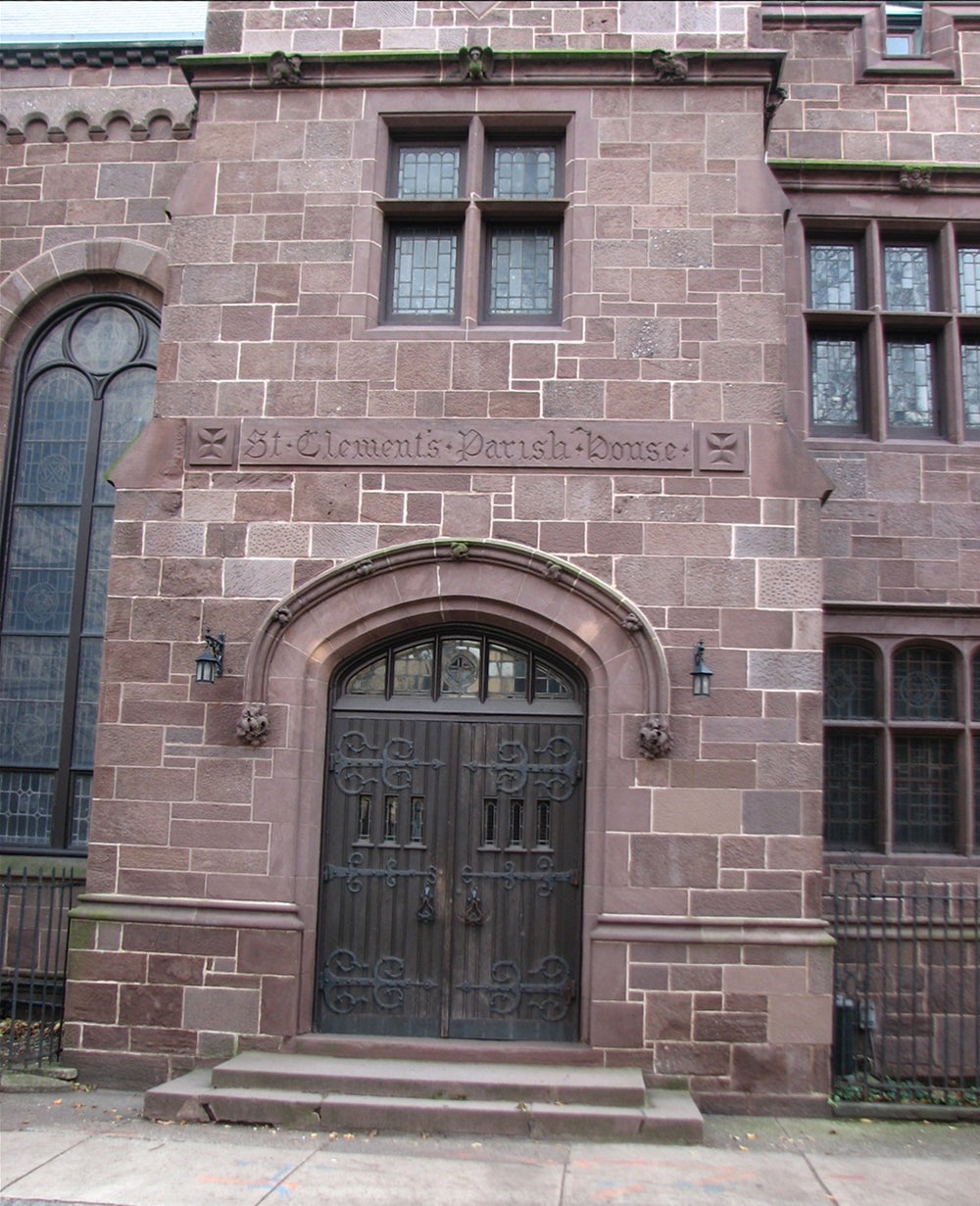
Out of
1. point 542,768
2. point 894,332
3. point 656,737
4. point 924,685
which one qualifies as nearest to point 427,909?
point 542,768

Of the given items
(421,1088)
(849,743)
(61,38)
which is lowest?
(421,1088)

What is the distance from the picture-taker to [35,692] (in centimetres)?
1038

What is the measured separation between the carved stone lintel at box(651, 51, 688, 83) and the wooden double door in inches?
198

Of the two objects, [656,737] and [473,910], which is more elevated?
[656,737]

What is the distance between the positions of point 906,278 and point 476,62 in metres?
4.22

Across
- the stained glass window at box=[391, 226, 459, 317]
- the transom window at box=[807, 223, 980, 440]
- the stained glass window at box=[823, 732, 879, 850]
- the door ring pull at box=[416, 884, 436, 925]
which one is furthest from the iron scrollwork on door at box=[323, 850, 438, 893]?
the transom window at box=[807, 223, 980, 440]

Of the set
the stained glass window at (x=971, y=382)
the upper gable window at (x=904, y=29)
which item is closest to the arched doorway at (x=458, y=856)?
the stained glass window at (x=971, y=382)

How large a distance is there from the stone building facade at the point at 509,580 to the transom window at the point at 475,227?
3cm

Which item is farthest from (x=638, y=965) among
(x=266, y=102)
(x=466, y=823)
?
(x=266, y=102)

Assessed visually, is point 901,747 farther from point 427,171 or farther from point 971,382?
point 427,171

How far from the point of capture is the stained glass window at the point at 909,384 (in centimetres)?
1004

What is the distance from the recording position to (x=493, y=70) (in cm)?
912

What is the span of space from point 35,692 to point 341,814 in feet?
11.9

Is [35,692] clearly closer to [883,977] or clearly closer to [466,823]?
[466,823]
